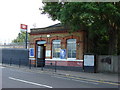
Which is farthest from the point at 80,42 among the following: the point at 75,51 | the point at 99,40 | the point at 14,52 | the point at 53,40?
the point at 14,52

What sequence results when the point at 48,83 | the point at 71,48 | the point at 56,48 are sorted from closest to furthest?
the point at 48,83 < the point at 71,48 < the point at 56,48

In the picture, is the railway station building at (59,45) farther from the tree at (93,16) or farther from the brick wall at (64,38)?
the tree at (93,16)

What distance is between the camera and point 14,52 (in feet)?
84.6

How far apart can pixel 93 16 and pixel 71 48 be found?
7217 mm

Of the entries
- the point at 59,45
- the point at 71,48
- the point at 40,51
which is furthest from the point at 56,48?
the point at 40,51

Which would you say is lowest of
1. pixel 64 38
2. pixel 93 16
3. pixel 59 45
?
pixel 59 45

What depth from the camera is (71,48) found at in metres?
19.1

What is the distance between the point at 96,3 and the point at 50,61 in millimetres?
10542

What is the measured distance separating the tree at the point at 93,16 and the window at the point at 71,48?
6.63 feet

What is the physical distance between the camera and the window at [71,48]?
61.9ft

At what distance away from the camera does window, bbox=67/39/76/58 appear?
18.9 metres

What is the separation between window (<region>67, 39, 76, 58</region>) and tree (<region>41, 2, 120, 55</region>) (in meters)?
2.02

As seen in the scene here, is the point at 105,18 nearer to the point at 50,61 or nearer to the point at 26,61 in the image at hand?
the point at 50,61

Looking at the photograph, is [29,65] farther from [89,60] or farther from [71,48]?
[89,60]
